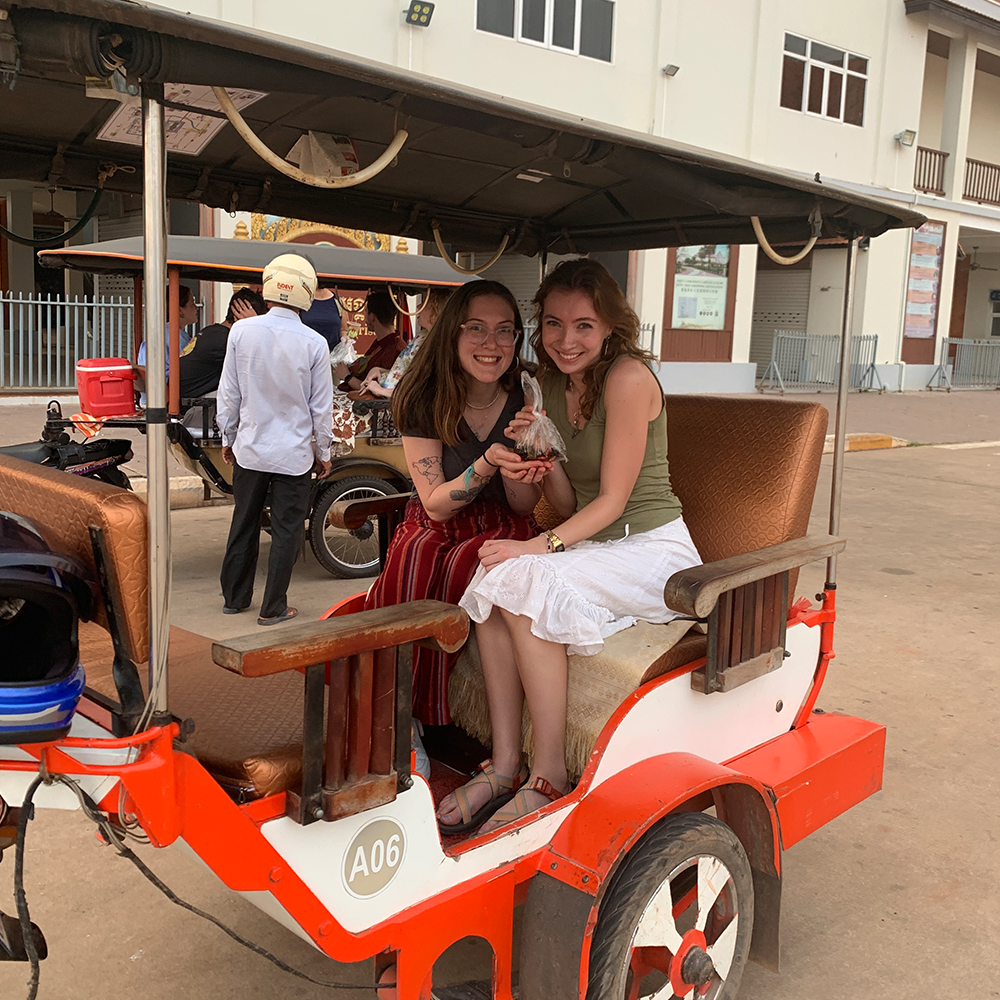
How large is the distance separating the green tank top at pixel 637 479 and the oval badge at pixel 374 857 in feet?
3.94

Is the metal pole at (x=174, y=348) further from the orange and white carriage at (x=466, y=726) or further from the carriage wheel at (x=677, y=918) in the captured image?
the carriage wheel at (x=677, y=918)

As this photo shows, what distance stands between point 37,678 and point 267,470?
3.58 m

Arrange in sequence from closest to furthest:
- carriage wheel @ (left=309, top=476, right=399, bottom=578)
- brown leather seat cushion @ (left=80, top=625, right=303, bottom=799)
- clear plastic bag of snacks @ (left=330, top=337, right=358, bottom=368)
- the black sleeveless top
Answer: brown leather seat cushion @ (left=80, top=625, right=303, bottom=799), the black sleeveless top, carriage wheel @ (left=309, top=476, right=399, bottom=578), clear plastic bag of snacks @ (left=330, top=337, right=358, bottom=368)

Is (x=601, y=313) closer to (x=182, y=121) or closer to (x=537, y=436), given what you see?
(x=537, y=436)

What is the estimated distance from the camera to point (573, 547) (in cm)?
287

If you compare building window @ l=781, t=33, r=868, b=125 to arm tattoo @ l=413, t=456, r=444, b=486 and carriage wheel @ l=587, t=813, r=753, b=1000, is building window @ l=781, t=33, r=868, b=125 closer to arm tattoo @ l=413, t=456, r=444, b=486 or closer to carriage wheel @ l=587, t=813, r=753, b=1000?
arm tattoo @ l=413, t=456, r=444, b=486

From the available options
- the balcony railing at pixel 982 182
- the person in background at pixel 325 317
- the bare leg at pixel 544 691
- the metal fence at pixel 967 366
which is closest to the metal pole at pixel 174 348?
the person in background at pixel 325 317

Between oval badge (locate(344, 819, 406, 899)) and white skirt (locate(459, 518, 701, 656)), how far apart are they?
67 centimetres

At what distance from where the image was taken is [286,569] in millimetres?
5316

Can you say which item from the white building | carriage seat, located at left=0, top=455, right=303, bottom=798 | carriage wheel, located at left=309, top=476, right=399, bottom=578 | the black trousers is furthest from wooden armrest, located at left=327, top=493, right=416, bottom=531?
the white building

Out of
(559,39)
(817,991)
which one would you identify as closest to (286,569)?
(817,991)

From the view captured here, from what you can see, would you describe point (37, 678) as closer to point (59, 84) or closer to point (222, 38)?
point (222, 38)

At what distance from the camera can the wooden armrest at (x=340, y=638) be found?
1637mm

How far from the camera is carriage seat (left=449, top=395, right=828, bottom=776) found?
97.7 inches
